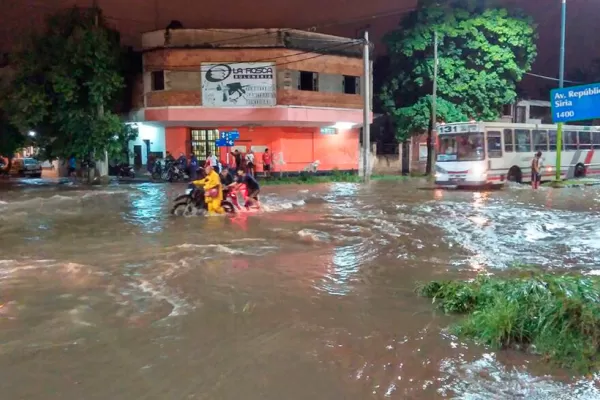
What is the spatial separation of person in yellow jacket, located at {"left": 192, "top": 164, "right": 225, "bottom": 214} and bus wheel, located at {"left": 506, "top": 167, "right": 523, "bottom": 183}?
1370 centimetres

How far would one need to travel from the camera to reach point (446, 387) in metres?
4.39

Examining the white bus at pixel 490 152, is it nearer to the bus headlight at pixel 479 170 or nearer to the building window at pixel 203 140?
the bus headlight at pixel 479 170

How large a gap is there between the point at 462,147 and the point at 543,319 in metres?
17.8

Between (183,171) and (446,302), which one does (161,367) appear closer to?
(446,302)

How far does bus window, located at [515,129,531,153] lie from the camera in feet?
76.1

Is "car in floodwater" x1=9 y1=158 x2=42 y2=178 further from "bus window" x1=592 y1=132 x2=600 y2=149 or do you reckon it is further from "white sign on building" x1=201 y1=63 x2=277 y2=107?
"bus window" x1=592 y1=132 x2=600 y2=149

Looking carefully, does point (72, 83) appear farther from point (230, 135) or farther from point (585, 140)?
point (585, 140)

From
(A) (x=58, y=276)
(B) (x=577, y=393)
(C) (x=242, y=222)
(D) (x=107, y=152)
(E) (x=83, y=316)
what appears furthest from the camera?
(D) (x=107, y=152)

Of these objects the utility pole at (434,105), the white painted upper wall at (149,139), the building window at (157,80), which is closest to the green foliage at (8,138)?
the white painted upper wall at (149,139)

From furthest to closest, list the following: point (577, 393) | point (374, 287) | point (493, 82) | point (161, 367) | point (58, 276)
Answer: point (493, 82) < point (58, 276) < point (374, 287) < point (161, 367) < point (577, 393)

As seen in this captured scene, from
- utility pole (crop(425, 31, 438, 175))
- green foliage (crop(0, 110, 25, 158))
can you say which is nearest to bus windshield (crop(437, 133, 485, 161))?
utility pole (crop(425, 31, 438, 175))

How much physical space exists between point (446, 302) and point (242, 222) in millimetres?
7998

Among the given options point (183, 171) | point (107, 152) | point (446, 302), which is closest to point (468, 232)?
point (446, 302)

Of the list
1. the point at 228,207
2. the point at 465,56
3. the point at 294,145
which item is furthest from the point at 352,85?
the point at 228,207
